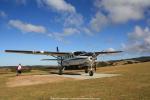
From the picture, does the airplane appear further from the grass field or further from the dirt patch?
the grass field

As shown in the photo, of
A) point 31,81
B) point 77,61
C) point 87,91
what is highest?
point 77,61

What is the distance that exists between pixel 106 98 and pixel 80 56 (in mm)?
21265

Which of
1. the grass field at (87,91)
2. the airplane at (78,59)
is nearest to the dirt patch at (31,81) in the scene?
the grass field at (87,91)

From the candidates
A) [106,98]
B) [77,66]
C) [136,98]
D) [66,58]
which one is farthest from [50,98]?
[66,58]

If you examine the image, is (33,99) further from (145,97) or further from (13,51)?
(13,51)

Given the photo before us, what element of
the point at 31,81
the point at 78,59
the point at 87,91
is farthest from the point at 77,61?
the point at 87,91

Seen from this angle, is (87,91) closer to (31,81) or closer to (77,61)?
(31,81)

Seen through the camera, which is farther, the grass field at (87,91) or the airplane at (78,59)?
the airplane at (78,59)

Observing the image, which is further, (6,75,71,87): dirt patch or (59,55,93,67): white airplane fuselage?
(59,55,93,67): white airplane fuselage

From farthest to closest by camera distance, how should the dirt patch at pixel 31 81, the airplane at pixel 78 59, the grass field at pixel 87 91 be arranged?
the airplane at pixel 78 59 < the dirt patch at pixel 31 81 < the grass field at pixel 87 91

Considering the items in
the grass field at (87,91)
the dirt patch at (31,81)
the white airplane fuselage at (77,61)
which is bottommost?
the grass field at (87,91)

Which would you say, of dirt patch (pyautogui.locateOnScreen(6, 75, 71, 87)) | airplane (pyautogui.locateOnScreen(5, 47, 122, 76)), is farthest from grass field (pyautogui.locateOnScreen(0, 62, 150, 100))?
airplane (pyautogui.locateOnScreen(5, 47, 122, 76))

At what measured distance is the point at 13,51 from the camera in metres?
40.3

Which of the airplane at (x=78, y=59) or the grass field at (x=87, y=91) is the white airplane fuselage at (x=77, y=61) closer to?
the airplane at (x=78, y=59)
